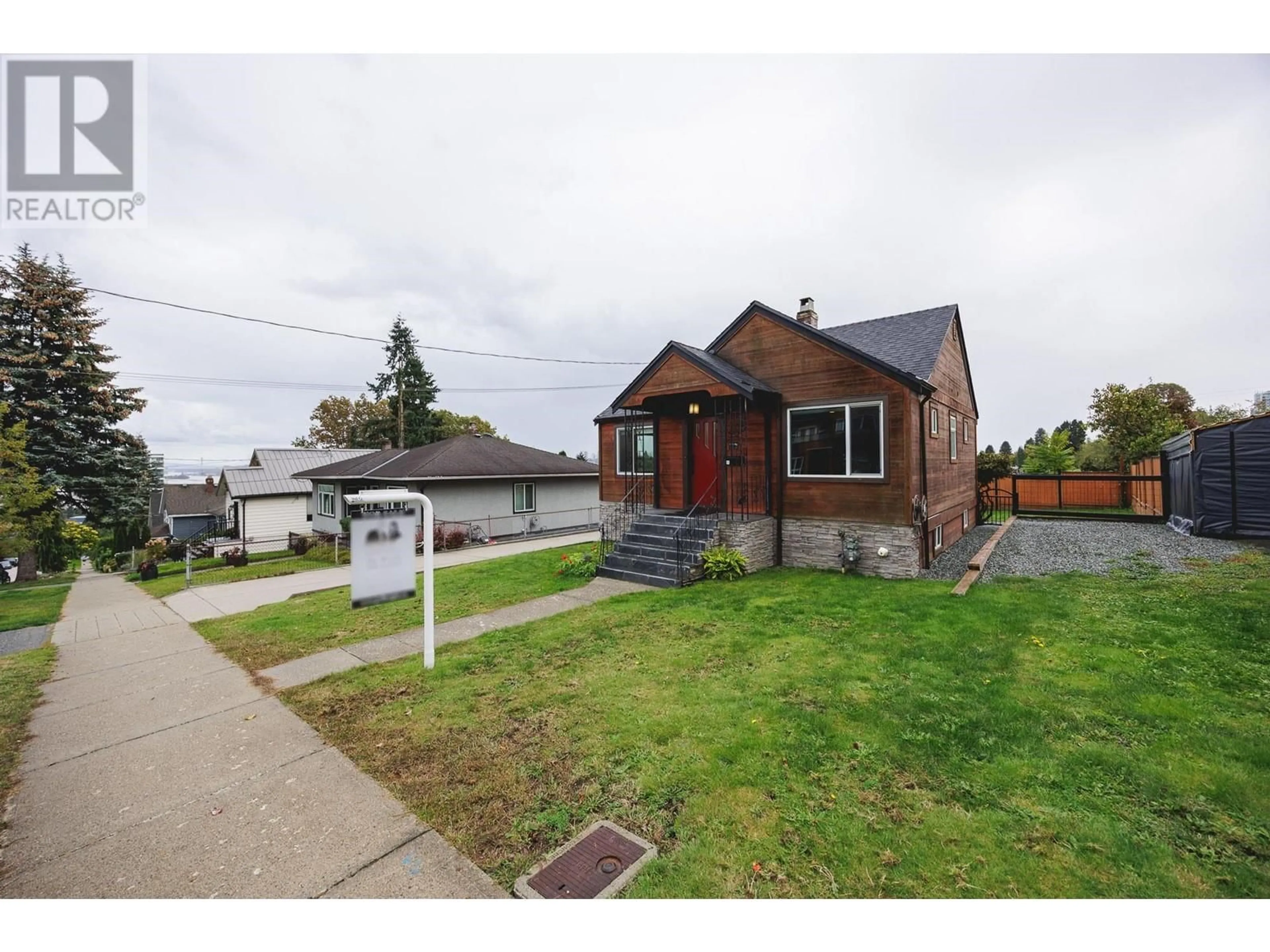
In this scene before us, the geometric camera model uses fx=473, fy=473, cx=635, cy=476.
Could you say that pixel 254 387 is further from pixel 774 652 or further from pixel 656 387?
pixel 774 652

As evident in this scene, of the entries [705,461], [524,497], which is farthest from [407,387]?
[705,461]

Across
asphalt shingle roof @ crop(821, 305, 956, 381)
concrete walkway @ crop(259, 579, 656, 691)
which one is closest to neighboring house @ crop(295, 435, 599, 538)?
concrete walkway @ crop(259, 579, 656, 691)

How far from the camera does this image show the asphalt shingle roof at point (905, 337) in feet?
31.5

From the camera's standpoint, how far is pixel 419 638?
6352mm

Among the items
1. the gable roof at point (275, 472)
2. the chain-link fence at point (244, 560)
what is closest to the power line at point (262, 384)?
the gable roof at point (275, 472)

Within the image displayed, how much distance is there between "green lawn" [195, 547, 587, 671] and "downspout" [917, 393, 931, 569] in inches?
260

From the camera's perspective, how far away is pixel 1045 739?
338 cm

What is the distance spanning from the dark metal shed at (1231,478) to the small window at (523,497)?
2016cm

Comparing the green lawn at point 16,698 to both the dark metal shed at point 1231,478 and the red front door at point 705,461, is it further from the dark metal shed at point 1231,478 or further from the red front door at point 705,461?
the dark metal shed at point 1231,478

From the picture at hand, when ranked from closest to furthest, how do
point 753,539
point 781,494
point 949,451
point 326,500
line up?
point 753,539
point 781,494
point 949,451
point 326,500

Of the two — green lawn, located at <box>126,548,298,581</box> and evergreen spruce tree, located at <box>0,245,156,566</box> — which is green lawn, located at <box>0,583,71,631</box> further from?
evergreen spruce tree, located at <box>0,245,156,566</box>

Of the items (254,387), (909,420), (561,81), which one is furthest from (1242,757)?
(254,387)

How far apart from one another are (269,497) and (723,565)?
24.4 m

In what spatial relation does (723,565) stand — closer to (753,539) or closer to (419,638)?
(753,539)
